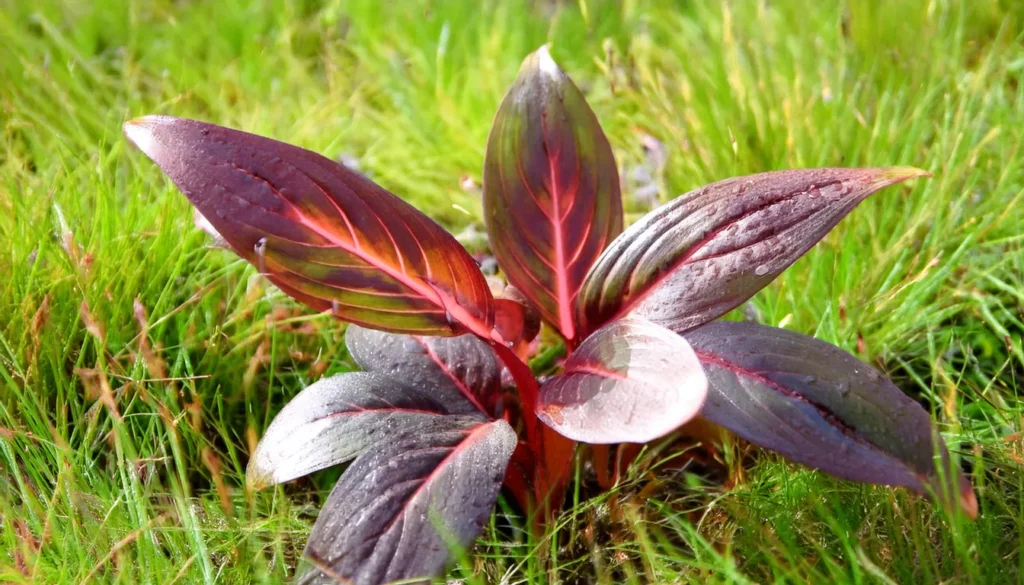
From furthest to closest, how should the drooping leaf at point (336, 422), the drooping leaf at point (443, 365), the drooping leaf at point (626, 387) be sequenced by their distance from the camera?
the drooping leaf at point (443, 365) < the drooping leaf at point (336, 422) < the drooping leaf at point (626, 387)

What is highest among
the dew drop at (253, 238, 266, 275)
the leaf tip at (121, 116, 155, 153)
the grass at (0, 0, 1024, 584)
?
the leaf tip at (121, 116, 155, 153)

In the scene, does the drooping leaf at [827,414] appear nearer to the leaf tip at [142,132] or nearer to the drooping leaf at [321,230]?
the drooping leaf at [321,230]

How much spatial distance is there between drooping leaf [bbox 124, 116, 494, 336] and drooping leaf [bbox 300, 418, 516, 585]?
163mm

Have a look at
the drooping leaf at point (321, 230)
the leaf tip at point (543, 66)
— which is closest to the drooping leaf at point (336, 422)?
the drooping leaf at point (321, 230)

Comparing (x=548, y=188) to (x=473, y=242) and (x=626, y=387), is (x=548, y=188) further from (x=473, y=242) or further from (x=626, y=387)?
(x=473, y=242)

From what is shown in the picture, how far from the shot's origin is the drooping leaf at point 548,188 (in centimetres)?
110

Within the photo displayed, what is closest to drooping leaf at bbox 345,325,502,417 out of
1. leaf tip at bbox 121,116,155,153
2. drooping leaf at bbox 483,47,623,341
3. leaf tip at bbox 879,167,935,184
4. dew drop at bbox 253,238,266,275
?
drooping leaf at bbox 483,47,623,341

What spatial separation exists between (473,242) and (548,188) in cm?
79

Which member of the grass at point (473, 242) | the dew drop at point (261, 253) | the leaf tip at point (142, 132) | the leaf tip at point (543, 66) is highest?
the leaf tip at point (142, 132)

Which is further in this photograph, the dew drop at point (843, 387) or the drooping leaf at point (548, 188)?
the drooping leaf at point (548, 188)

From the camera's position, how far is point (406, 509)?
3.16ft

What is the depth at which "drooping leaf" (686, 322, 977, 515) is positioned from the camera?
34.6 inches

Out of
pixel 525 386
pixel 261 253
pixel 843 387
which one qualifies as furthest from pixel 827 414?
pixel 261 253

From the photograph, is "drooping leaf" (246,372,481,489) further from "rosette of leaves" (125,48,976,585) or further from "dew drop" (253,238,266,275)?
"dew drop" (253,238,266,275)
